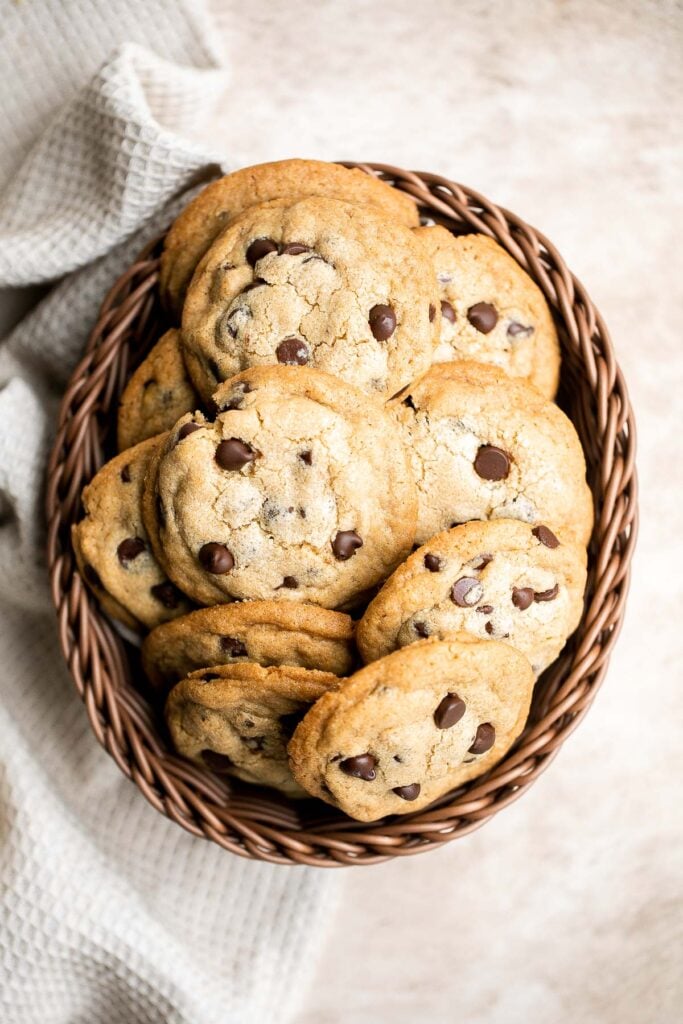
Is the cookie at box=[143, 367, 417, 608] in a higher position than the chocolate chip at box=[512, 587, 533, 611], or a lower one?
higher

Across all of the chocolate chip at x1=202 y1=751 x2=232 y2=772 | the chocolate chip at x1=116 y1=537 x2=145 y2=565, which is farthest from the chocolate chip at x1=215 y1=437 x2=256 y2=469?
the chocolate chip at x1=202 y1=751 x2=232 y2=772

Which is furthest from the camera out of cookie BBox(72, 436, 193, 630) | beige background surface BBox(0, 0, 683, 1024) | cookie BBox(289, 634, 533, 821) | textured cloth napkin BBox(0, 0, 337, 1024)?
beige background surface BBox(0, 0, 683, 1024)

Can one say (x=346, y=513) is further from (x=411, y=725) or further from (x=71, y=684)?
(x=71, y=684)

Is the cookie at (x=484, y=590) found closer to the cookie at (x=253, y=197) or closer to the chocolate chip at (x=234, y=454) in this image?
the chocolate chip at (x=234, y=454)

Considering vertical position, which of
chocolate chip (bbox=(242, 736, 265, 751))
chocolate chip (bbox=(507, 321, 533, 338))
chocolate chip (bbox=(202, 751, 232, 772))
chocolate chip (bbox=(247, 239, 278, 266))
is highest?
chocolate chip (bbox=(247, 239, 278, 266))

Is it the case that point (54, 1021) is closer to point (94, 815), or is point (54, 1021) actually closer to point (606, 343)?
point (94, 815)

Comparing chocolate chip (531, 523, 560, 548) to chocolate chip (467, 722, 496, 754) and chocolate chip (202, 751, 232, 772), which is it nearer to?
chocolate chip (467, 722, 496, 754)

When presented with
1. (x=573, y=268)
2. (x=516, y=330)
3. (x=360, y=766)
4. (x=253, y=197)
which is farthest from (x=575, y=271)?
(x=360, y=766)

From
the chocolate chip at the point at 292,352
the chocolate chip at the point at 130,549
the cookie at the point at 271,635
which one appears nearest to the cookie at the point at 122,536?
the chocolate chip at the point at 130,549

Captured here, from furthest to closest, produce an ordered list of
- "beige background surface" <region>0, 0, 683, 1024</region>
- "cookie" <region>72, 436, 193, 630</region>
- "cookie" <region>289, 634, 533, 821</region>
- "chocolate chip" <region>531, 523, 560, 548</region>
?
"beige background surface" <region>0, 0, 683, 1024</region> → "cookie" <region>72, 436, 193, 630</region> → "chocolate chip" <region>531, 523, 560, 548</region> → "cookie" <region>289, 634, 533, 821</region>
